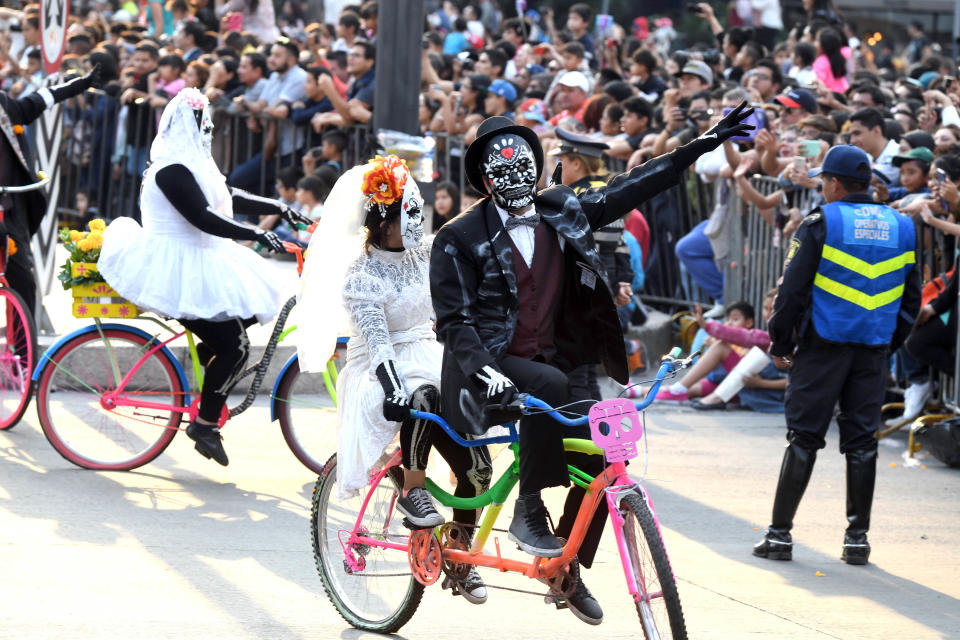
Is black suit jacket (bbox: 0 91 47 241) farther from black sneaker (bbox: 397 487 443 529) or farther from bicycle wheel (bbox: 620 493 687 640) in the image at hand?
bicycle wheel (bbox: 620 493 687 640)

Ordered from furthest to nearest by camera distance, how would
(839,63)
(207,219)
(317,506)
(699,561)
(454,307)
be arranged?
(839,63) < (207,219) < (699,561) < (317,506) < (454,307)

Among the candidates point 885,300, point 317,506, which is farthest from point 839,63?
point 317,506

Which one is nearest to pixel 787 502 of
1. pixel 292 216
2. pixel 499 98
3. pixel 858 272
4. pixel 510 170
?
pixel 858 272

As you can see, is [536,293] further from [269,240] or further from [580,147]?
[580,147]

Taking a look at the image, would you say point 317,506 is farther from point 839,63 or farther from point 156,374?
point 839,63

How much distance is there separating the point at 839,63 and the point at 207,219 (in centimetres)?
841

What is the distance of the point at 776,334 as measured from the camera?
21.9 feet

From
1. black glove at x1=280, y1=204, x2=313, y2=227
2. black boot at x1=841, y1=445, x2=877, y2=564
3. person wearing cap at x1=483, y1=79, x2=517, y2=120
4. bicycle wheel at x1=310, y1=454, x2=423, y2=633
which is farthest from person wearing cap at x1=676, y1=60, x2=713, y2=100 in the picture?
bicycle wheel at x1=310, y1=454, x2=423, y2=633

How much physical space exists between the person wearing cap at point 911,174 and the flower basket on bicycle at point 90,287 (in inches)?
187

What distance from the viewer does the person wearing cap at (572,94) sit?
1357 cm

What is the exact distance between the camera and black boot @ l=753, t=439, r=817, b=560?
656cm

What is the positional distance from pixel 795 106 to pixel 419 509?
7344mm

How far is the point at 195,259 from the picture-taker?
7.42 m

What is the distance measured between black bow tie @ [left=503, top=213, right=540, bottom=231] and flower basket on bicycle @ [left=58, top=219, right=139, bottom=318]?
128 inches
